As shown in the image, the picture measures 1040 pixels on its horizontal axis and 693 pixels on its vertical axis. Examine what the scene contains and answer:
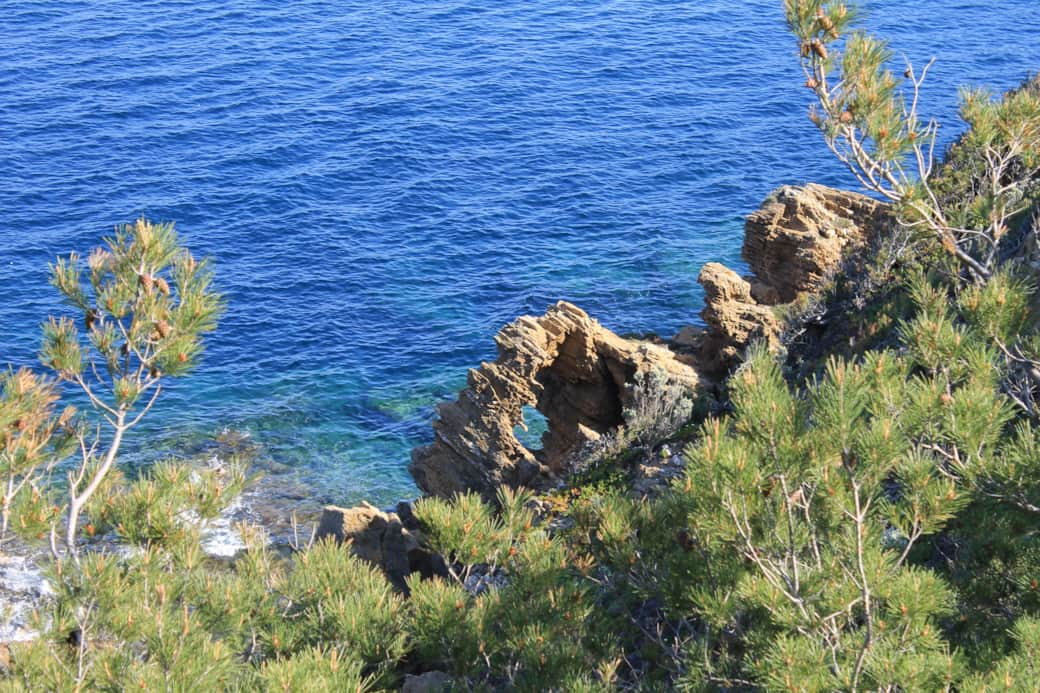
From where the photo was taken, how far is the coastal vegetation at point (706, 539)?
8.34m

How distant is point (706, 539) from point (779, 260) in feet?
62.4

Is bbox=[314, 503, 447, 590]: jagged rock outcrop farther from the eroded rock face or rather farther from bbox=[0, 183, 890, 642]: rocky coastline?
the eroded rock face

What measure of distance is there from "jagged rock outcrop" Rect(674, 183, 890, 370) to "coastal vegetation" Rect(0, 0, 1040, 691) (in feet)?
44.7

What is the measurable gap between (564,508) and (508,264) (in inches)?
880

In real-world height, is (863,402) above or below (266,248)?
above

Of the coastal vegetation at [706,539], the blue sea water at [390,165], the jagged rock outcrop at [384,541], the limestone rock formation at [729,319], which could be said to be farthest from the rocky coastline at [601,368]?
the coastal vegetation at [706,539]

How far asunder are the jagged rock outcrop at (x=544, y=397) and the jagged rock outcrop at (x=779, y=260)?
3.84ft

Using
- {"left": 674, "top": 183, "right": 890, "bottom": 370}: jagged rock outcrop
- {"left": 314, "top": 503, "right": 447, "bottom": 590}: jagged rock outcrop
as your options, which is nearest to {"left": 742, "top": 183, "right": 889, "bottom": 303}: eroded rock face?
{"left": 674, "top": 183, "right": 890, "bottom": 370}: jagged rock outcrop

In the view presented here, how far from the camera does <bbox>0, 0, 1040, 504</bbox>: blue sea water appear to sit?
36.5 m

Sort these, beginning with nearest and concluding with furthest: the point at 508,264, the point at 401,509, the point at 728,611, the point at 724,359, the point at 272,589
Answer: the point at 728,611, the point at 272,589, the point at 401,509, the point at 724,359, the point at 508,264

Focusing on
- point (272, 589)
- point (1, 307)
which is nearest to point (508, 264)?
point (1, 307)

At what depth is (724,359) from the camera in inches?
1001

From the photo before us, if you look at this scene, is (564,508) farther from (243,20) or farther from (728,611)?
(243,20)

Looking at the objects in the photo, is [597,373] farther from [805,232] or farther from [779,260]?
[805,232]
